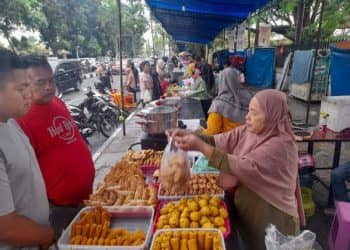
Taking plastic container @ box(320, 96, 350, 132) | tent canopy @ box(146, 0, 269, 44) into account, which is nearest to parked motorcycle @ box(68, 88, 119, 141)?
tent canopy @ box(146, 0, 269, 44)

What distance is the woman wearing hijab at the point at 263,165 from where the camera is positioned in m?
1.75

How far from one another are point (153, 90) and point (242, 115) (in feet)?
18.6

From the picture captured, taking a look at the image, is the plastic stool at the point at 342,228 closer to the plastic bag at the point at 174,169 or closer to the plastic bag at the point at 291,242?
the plastic bag at the point at 291,242

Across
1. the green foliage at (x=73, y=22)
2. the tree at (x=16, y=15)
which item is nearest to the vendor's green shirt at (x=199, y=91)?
the green foliage at (x=73, y=22)

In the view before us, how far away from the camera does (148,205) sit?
6.75 feet

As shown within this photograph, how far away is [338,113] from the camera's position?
3.78m

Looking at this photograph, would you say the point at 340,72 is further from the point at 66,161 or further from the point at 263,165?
the point at 66,161

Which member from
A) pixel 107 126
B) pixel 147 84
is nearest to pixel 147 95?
pixel 147 84

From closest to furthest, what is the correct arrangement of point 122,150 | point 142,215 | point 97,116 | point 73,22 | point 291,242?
point 291,242 → point 142,215 → point 122,150 → point 97,116 → point 73,22

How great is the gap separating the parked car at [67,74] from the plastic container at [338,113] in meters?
13.1

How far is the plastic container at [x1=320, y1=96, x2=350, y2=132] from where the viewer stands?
3734mm

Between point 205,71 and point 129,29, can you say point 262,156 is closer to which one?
point 205,71

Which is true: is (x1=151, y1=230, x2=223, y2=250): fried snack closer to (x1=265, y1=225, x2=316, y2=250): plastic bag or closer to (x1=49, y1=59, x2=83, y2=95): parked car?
(x1=265, y1=225, x2=316, y2=250): plastic bag

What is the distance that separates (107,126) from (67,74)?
898 centimetres
